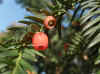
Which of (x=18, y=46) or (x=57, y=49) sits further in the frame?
(x=57, y=49)

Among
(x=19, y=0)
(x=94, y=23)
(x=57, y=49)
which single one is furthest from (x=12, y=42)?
(x=19, y=0)

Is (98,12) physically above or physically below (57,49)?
above

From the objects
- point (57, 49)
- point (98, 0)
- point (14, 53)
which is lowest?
point (57, 49)

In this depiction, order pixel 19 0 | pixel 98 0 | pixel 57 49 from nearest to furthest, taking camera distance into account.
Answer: pixel 98 0 → pixel 57 49 → pixel 19 0

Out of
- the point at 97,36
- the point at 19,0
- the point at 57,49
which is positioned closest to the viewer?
the point at 97,36

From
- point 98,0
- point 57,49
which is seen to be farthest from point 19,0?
point 98,0

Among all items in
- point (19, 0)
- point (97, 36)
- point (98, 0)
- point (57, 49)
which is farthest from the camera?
point (19, 0)

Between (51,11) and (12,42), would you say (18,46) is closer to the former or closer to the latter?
(12,42)

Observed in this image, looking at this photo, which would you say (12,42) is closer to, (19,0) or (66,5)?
(66,5)

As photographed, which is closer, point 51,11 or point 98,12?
point 98,12
